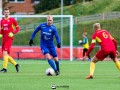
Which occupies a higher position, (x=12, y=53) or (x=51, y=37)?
(x=51, y=37)

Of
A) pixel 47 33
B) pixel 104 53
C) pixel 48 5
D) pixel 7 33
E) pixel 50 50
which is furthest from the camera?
pixel 48 5

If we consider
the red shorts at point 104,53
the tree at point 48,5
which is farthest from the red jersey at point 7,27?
the tree at point 48,5

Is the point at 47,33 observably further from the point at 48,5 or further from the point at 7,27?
the point at 48,5

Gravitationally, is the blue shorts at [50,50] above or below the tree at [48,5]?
above

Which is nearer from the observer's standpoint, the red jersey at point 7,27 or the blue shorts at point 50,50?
the blue shorts at point 50,50

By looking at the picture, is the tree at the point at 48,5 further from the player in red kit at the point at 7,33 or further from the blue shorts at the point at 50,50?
the blue shorts at the point at 50,50

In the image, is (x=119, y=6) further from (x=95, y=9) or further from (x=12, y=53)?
(x=12, y=53)

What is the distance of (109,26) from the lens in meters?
47.3

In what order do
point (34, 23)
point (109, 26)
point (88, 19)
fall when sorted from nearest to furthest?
1. point (34, 23)
2. point (109, 26)
3. point (88, 19)

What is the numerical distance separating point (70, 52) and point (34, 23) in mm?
6961

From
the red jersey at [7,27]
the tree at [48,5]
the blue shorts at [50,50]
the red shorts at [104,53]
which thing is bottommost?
the tree at [48,5]

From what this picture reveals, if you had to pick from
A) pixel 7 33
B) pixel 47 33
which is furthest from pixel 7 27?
pixel 47 33

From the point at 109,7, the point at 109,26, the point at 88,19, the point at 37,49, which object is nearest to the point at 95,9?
the point at 109,7

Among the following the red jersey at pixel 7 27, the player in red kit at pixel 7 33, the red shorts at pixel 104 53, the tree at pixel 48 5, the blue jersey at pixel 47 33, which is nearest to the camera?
the red shorts at pixel 104 53
